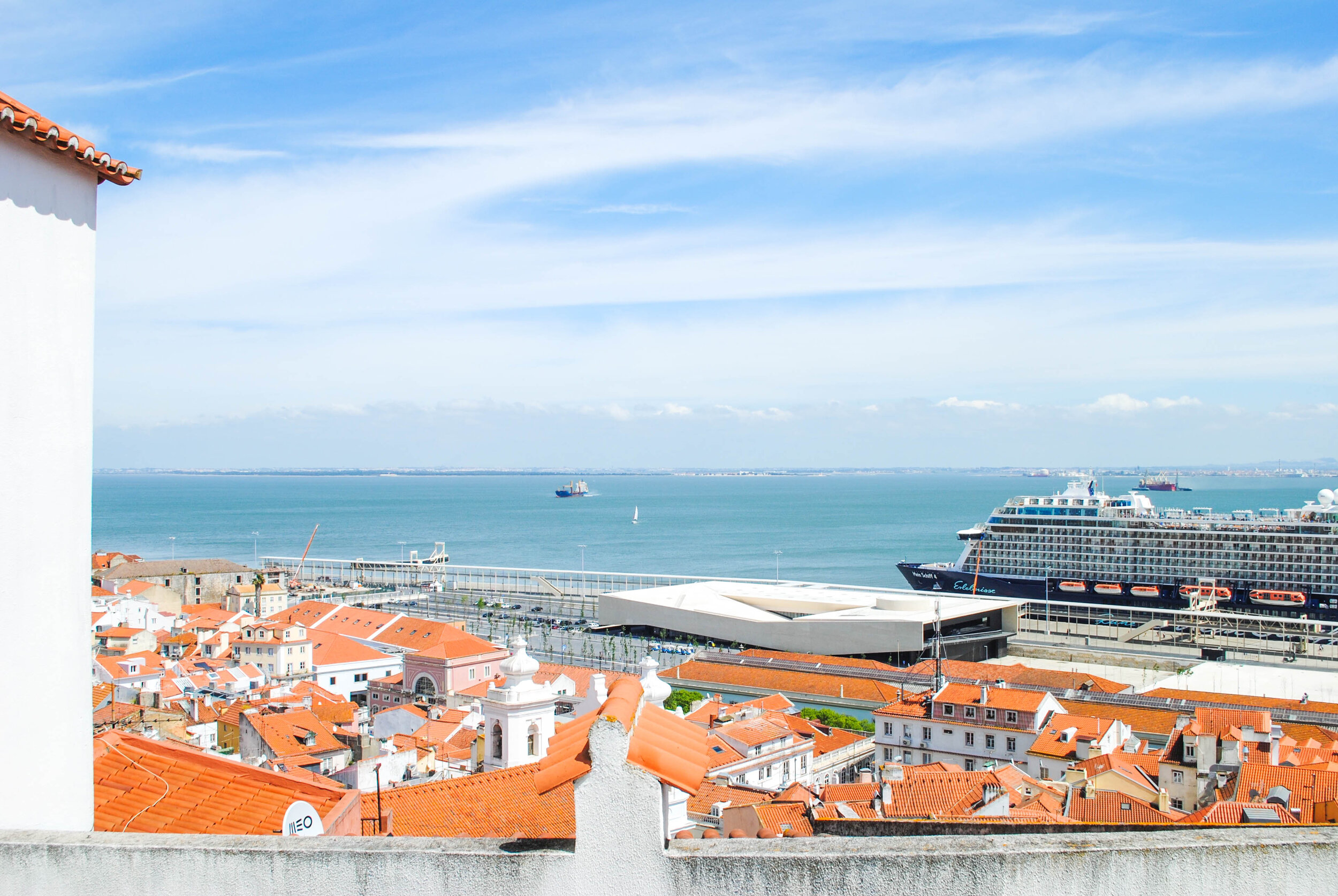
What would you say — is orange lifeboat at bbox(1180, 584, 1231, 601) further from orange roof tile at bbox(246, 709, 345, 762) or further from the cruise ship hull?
orange roof tile at bbox(246, 709, 345, 762)

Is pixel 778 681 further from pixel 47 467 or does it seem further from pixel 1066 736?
pixel 47 467

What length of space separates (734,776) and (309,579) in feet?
209

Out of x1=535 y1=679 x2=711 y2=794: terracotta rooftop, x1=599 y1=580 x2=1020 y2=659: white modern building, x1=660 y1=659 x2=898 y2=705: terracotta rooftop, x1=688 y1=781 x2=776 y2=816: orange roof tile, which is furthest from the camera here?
x1=599 y1=580 x2=1020 y2=659: white modern building

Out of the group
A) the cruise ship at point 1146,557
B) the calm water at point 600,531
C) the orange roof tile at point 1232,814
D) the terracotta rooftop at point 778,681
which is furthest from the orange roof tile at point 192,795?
the calm water at point 600,531

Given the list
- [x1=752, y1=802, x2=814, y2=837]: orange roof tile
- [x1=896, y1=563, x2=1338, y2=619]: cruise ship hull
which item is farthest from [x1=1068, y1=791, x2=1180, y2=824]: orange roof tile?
[x1=896, y1=563, x2=1338, y2=619]: cruise ship hull

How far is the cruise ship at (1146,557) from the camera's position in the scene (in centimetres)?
5559

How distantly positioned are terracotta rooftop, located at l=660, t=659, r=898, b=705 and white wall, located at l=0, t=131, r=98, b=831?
28041 mm

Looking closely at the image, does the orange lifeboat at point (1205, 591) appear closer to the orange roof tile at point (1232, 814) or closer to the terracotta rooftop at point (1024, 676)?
the terracotta rooftop at point (1024, 676)

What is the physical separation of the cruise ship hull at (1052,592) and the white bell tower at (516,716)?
167ft

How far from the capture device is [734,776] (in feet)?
62.0

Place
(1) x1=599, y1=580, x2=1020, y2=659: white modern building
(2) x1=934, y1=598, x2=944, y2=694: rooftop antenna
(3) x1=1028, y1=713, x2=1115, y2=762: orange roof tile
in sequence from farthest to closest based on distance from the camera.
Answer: (1) x1=599, y1=580, x2=1020, y2=659: white modern building < (2) x1=934, y1=598, x2=944, y2=694: rooftop antenna < (3) x1=1028, y1=713, x2=1115, y2=762: orange roof tile

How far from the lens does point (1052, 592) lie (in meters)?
62.0

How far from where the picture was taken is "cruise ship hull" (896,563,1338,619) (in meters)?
55.5

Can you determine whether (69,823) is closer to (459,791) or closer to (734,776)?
(459,791)
